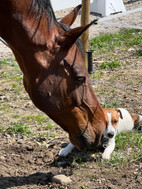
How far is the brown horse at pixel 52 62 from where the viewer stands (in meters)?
3.04

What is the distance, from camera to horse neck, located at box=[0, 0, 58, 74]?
301cm

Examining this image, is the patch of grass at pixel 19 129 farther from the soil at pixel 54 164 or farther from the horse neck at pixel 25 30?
the horse neck at pixel 25 30

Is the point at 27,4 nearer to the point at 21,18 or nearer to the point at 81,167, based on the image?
the point at 21,18

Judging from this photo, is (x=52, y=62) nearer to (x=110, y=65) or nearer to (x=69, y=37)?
(x=69, y=37)

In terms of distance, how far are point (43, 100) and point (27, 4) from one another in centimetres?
77

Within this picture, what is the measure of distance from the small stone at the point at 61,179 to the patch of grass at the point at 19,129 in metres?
1.22

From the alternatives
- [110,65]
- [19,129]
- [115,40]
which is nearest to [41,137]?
[19,129]

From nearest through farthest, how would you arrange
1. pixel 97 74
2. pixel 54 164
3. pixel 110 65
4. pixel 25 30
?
pixel 25 30
pixel 54 164
pixel 97 74
pixel 110 65

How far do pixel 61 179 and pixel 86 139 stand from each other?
50cm

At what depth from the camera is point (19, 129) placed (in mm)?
4891

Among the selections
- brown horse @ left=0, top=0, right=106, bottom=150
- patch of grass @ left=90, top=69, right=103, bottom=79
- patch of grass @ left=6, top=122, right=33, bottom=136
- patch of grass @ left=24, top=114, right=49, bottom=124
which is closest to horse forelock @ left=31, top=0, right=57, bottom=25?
brown horse @ left=0, top=0, right=106, bottom=150

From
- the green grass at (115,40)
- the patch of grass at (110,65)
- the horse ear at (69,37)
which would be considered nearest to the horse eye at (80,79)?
the horse ear at (69,37)

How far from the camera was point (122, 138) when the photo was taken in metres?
4.39

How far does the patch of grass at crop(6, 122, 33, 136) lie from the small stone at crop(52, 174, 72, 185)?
3.99 feet
